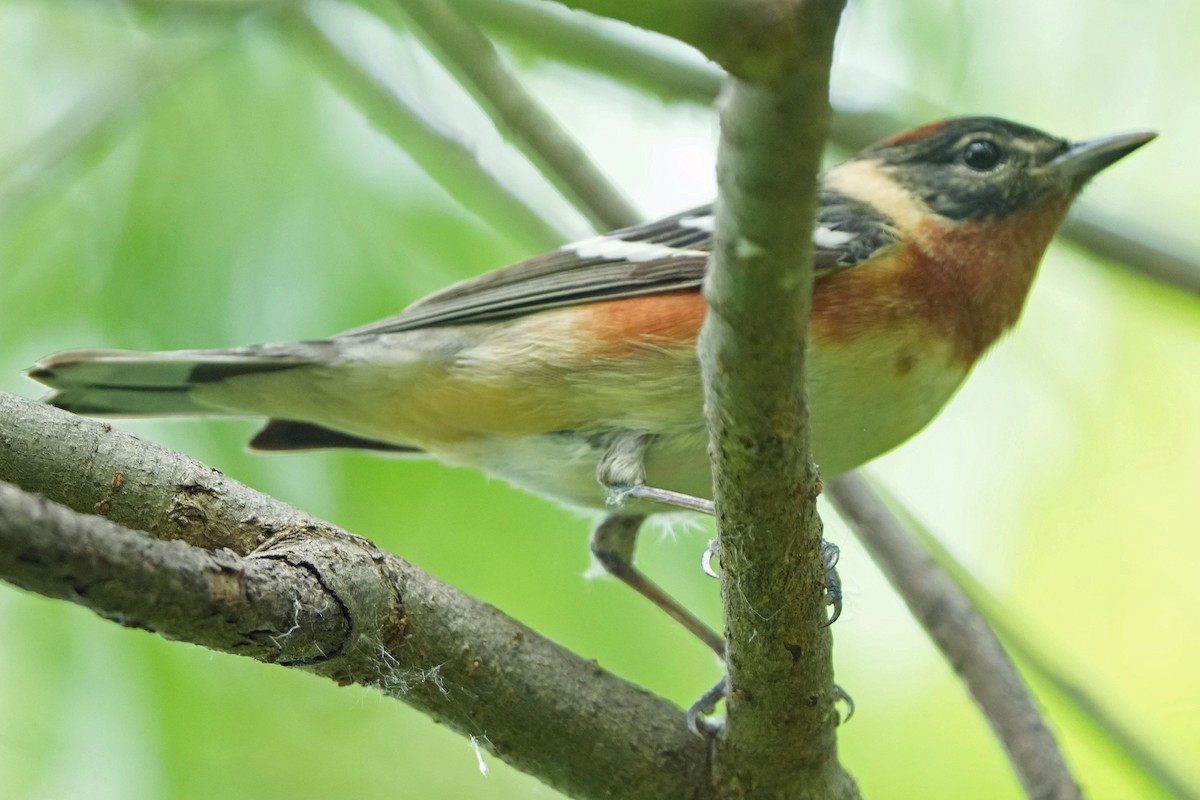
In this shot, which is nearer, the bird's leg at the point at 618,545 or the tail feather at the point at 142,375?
the tail feather at the point at 142,375

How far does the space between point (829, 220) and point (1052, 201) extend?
0.99 metres

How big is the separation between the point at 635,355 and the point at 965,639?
66.0 inches

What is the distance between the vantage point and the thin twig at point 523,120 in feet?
12.9

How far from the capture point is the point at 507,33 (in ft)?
13.8

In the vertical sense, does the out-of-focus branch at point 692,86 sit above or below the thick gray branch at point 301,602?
above

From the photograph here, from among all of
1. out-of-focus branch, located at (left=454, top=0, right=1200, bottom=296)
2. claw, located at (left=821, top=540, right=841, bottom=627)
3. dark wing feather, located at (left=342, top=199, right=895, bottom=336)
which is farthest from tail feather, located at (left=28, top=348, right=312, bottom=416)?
claw, located at (left=821, top=540, right=841, bottom=627)

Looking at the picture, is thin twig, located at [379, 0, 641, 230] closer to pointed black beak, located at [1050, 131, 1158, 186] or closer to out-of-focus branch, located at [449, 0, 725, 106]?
out-of-focus branch, located at [449, 0, 725, 106]

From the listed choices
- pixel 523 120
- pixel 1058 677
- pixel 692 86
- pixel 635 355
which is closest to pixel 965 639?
pixel 1058 677

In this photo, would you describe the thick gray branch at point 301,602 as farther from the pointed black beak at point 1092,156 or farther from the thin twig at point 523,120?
the pointed black beak at point 1092,156

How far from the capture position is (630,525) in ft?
14.4

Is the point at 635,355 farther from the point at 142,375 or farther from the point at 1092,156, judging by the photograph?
the point at 1092,156

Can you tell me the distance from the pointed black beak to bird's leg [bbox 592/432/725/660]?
2.01 m

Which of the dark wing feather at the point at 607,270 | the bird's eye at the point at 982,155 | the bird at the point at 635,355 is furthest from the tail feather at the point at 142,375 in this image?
the bird's eye at the point at 982,155

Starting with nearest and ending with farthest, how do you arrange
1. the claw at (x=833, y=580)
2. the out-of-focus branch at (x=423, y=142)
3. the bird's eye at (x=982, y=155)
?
the claw at (x=833, y=580)
the bird's eye at (x=982, y=155)
the out-of-focus branch at (x=423, y=142)
